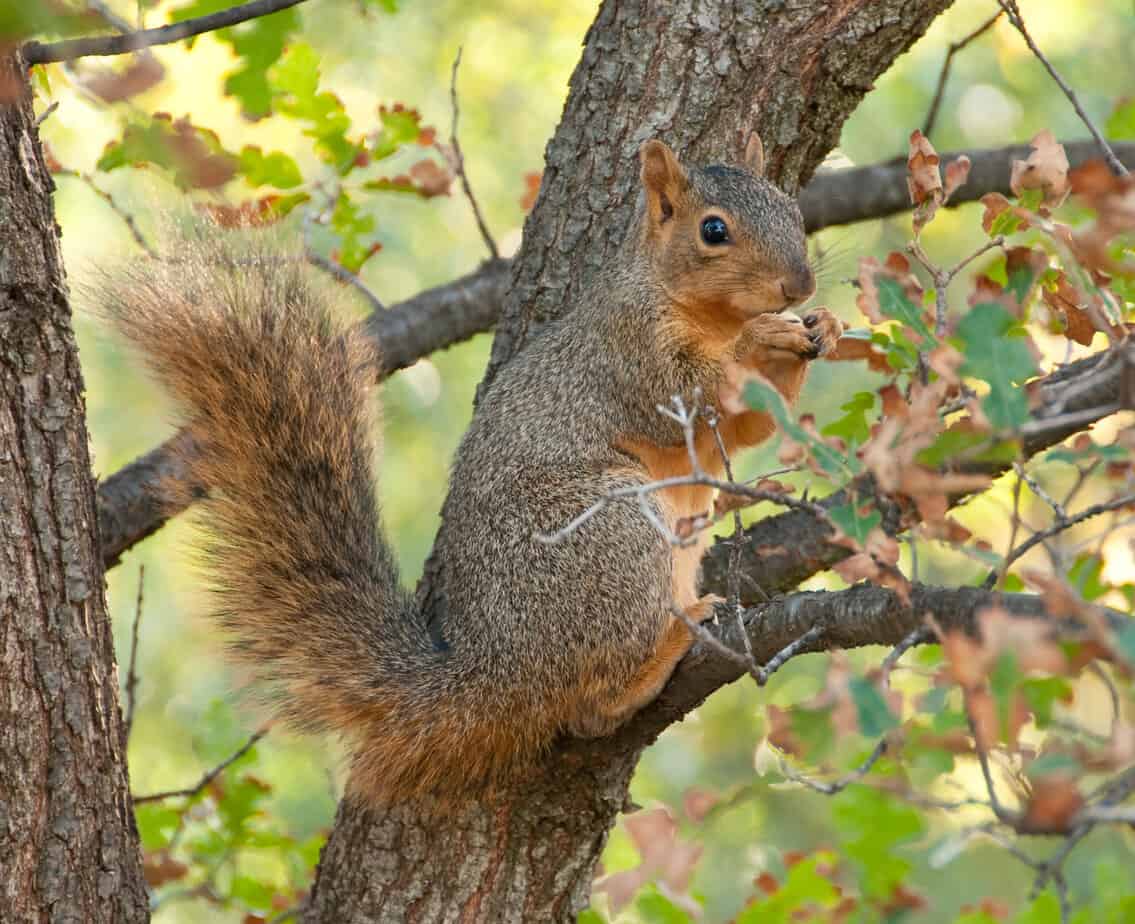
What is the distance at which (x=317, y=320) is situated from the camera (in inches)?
103

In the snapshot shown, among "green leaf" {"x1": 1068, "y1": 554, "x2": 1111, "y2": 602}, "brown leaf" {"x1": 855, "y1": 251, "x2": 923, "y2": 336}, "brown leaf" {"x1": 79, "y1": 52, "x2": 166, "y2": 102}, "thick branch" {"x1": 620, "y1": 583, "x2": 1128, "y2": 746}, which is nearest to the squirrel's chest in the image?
"thick branch" {"x1": 620, "y1": 583, "x2": 1128, "y2": 746}

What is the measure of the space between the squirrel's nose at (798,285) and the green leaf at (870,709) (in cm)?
136

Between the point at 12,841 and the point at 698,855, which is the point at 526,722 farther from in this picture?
the point at 12,841

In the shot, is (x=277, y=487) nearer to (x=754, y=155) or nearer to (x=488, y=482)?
(x=488, y=482)

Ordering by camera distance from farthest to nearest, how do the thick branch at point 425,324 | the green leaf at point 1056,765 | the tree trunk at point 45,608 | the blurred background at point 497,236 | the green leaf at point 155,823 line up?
the blurred background at point 497,236, the thick branch at point 425,324, the green leaf at point 155,823, the tree trunk at point 45,608, the green leaf at point 1056,765

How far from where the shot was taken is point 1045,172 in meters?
1.74

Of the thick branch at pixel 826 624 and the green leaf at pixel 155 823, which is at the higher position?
the green leaf at pixel 155 823

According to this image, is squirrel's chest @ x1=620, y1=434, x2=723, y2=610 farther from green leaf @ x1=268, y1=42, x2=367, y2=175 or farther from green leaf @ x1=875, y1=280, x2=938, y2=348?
green leaf @ x1=268, y1=42, x2=367, y2=175

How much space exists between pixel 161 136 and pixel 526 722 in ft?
5.24

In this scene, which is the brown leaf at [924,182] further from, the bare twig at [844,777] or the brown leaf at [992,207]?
the bare twig at [844,777]

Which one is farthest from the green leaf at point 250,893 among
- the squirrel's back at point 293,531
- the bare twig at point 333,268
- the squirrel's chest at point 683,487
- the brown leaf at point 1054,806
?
the brown leaf at point 1054,806

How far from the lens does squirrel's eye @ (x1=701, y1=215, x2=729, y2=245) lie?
8.37 feet

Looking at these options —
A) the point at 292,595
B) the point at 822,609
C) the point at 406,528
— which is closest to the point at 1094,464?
the point at 822,609

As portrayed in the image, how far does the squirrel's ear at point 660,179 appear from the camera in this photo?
100 inches
